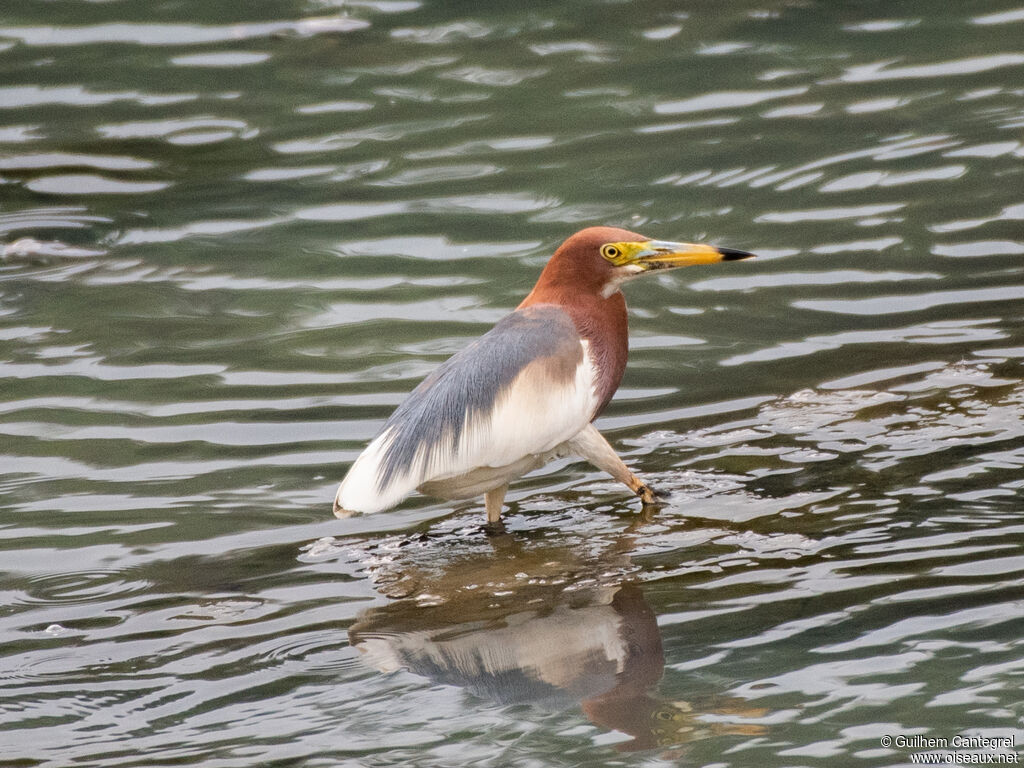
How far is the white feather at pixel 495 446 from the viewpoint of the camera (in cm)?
491

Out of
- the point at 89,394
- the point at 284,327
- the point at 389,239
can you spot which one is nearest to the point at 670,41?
the point at 389,239

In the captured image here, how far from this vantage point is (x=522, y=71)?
34.8 ft

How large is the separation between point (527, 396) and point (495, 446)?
213mm

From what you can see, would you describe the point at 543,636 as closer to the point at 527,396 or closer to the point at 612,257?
the point at 527,396

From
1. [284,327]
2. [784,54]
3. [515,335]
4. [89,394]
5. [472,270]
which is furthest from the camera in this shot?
[784,54]

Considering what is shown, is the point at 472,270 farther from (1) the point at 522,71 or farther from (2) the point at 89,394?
(1) the point at 522,71

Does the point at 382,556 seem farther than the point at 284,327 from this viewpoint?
No

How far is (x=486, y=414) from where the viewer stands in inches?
197

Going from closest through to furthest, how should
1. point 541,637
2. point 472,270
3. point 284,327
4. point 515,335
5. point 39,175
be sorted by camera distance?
point 541,637 < point 515,335 < point 284,327 < point 472,270 < point 39,175

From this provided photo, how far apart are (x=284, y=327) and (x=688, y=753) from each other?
4506 millimetres

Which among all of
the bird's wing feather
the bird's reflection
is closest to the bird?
the bird's wing feather

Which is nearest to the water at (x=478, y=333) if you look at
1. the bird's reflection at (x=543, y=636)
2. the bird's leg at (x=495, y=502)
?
the bird's reflection at (x=543, y=636)

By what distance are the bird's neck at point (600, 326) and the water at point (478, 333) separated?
1.84 ft

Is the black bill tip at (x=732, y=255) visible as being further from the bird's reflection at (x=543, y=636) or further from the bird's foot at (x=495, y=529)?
the bird's foot at (x=495, y=529)
